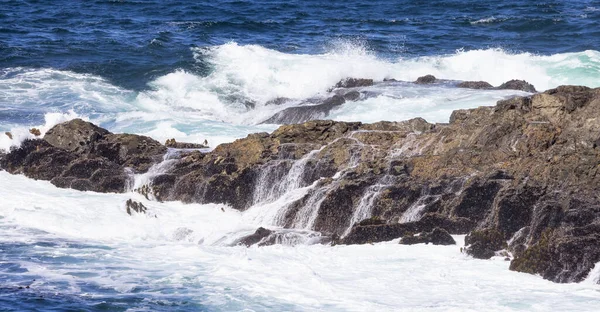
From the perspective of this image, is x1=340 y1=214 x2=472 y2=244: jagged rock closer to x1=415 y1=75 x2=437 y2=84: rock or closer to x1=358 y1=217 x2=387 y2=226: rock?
x1=358 y1=217 x2=387 y2=226: rock

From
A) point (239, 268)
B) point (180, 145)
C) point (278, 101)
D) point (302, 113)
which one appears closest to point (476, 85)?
A: point (302, 113)

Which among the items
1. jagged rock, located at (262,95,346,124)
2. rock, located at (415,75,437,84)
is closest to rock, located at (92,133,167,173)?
jagged rock, located at (262,95,346,124)

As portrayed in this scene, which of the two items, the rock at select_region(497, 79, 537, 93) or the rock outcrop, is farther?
the rock at select_region(497, 79, 537, 93)

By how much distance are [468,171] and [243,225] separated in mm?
3949

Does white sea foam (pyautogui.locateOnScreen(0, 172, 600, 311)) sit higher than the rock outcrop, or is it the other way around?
the rock outcrop

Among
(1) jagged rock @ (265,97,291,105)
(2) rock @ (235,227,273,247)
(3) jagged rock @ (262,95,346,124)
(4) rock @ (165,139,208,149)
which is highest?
(4) rock @ (165,139,208,149)

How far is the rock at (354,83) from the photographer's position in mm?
26328

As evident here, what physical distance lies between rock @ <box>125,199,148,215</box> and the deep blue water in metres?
12.8

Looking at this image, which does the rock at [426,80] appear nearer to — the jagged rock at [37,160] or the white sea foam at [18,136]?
the white sea foam at [18,136]

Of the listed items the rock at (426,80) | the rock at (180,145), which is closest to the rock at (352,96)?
the rock at (426,80)

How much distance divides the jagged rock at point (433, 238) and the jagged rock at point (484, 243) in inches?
15.9

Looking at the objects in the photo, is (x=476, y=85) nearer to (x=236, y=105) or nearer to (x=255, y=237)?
(x=236, y=105)

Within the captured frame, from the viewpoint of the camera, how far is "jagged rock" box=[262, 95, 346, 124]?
77.4 feet

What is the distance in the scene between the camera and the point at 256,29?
123 feet
